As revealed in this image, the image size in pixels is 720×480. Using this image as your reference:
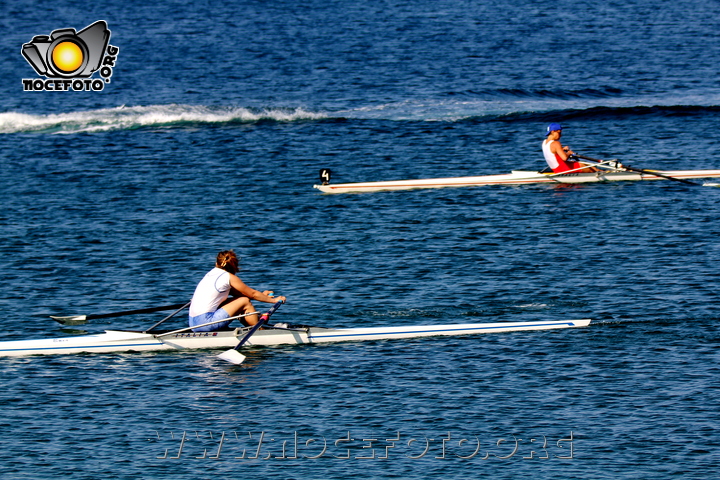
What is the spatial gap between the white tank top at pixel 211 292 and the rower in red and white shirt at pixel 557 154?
46.1ft

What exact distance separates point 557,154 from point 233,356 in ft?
49.8

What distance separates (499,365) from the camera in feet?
52.9

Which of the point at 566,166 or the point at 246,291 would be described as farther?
the point at 566,166

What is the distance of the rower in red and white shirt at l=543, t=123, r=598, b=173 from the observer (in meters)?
28.4

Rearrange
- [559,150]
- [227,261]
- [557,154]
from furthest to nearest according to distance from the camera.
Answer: [557,154]
[559,150]
[227,261]

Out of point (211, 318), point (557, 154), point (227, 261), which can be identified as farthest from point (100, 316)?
Answer: point (557, 154)

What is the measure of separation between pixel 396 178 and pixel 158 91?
19.4m

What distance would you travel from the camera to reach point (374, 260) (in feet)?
74.5

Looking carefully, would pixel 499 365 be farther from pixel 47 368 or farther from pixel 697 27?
pixel 697 27

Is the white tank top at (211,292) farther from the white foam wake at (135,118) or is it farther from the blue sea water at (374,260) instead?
the white foam wake at (135,118)

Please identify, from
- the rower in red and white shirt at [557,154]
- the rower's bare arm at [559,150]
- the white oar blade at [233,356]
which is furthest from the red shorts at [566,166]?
the white oar blade at [233,356]

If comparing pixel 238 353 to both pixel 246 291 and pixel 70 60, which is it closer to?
pixel 246 291

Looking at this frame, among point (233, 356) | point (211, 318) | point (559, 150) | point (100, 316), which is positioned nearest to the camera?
point (233, 356)

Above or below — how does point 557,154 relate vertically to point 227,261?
above
